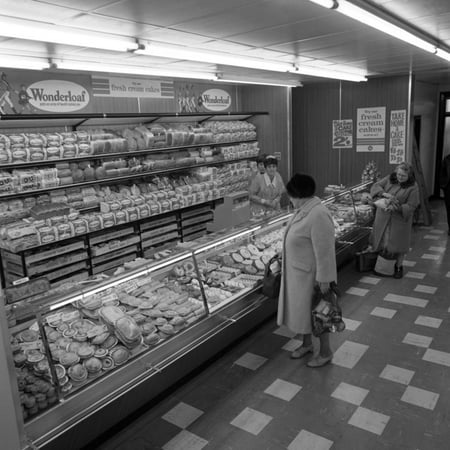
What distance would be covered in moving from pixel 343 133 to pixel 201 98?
325 centimetres

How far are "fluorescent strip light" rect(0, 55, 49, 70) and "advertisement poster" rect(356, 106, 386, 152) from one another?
6.39m

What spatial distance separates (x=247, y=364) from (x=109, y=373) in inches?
58.4

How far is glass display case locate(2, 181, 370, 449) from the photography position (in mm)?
2828

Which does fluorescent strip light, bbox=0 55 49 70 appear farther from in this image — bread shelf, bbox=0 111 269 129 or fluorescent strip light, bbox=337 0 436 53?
fluorescent strip light, bbox=337 0 436 53

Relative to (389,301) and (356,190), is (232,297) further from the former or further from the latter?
(356,190)

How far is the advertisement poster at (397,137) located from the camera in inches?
342

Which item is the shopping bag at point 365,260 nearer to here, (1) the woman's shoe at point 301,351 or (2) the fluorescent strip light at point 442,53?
(1) the woman's shoe at point 301,351

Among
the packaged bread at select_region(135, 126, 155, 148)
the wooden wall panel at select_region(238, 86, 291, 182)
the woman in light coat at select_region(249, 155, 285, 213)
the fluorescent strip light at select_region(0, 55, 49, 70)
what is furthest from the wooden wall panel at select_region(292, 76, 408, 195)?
the fluorescent strip light at select_region(0, 55, 49, 70)

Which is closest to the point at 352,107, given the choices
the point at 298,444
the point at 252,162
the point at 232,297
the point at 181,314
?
the point at 252,162

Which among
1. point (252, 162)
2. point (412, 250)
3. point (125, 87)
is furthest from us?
point (252, 162)

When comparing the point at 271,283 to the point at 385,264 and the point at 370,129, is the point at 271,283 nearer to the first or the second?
the point at 385,264

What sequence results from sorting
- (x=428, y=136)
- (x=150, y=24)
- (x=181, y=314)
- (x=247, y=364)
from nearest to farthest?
1. (x=150, y=24)
2. (x=181, y=314)
3. (x=247, y=364)
4. (x=428, y=136)

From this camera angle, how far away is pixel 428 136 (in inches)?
448

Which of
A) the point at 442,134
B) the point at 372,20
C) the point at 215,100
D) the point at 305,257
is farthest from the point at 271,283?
the point at 442,134
